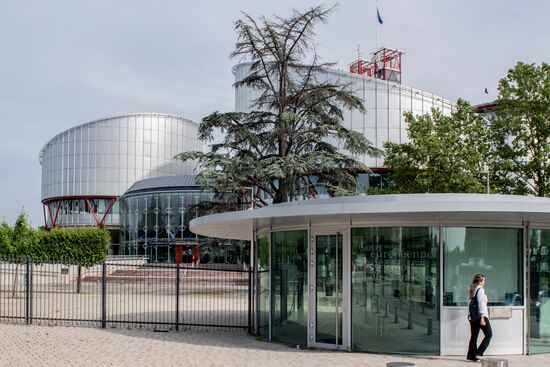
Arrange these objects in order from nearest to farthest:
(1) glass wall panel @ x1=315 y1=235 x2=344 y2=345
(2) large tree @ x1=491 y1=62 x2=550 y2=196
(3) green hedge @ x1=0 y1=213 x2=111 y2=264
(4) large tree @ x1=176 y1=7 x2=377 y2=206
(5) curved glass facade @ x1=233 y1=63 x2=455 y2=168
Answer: (1) glass wall panel @ x1=315 y1=235 x2=344 y2=345
(4) large tree @ x1=176 y1=7 x2=377 y2=206
(2) large tree @ x1=491 y1=62 x2=550 y2=196
(3) green hedge @ x1=0 y1=213 x2=111 y2=264
(5) curved glass facade @ x1=233 y1=63 x2=455 y2=168

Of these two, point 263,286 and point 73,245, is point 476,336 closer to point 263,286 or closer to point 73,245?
point 263,286

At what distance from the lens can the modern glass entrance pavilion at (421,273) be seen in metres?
12.2

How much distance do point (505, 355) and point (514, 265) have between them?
169 centimetres

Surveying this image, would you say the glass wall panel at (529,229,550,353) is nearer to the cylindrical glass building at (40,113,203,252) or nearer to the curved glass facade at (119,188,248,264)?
the curved glass facade at (119,188,248,264)

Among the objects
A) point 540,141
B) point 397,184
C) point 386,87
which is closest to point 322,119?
point 397,184

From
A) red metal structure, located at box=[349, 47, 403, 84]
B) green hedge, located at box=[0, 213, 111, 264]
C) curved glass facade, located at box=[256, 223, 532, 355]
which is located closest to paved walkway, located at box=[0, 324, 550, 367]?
curved glass facade, located at box=[256, 223, 532, 355]

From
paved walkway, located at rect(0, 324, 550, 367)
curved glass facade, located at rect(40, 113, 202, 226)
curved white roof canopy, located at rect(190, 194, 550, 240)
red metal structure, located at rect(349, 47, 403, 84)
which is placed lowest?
paved walkway, located at rect(0, 324, 550, 367)

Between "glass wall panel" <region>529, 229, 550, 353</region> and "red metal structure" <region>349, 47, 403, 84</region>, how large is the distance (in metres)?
54.6

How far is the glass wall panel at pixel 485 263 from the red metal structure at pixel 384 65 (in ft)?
180

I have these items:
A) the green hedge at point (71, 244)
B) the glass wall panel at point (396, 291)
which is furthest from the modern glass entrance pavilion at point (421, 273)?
the green hedge at point (71, 244)

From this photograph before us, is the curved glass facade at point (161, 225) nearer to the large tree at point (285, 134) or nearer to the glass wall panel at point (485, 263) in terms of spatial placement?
the large tree at point (285, 134)

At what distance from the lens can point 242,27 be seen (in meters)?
22.6

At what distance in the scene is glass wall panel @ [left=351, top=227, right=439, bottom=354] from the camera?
12.3 meters

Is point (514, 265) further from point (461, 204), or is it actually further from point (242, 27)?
point (242, 27)
